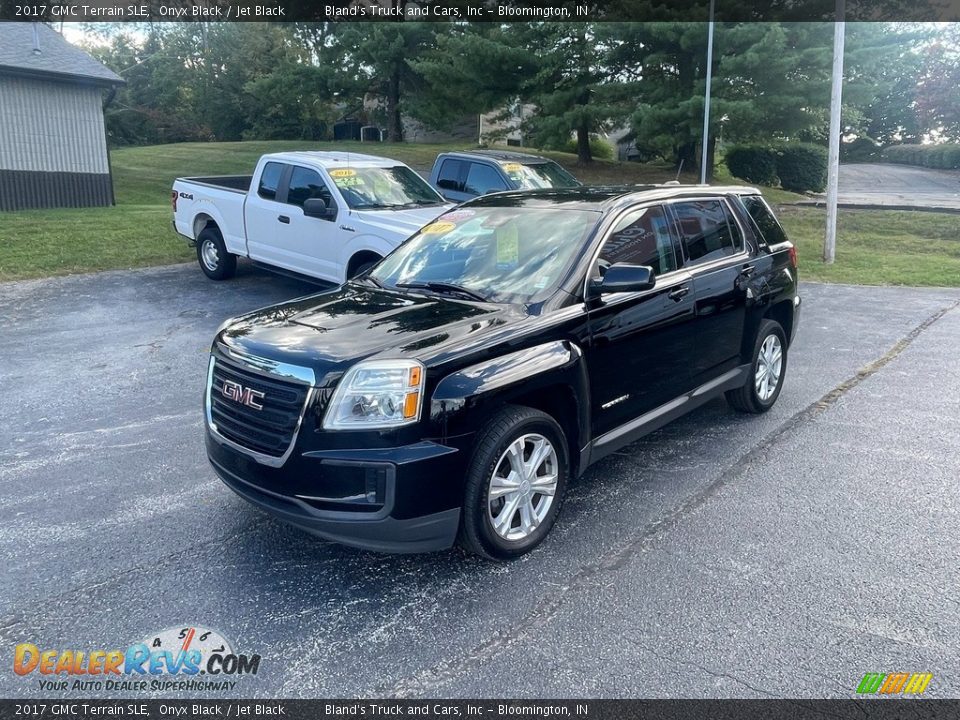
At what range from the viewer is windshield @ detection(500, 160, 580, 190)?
43.6 feet

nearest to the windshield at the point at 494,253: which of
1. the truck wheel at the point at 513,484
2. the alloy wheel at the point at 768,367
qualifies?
the truck wheel at the point at 513,484

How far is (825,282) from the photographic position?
44.3 ft

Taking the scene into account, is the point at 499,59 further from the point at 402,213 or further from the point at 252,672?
the point at 252,672

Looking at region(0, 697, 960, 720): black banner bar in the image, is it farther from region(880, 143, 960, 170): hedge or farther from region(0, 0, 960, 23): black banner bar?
region(880, 143, 960, 170): hedge

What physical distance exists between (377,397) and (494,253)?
5.47 feet

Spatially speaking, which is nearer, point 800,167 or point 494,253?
point 494,253

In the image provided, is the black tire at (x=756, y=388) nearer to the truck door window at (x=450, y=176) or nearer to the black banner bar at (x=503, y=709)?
the black banner bar at (x=503, y=709)

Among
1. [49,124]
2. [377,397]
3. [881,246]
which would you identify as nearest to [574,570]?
[377,397]

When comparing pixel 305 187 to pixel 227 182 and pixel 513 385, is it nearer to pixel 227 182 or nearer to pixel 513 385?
pixel 227 182

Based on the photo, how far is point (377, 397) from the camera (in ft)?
12.5

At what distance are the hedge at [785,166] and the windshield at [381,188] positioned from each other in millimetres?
24394

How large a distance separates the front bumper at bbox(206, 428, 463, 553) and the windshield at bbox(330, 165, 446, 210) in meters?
6.83

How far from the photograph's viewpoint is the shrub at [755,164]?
32500 millimetres

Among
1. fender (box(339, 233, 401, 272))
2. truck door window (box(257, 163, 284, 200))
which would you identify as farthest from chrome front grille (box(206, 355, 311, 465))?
truck door window (box(257, 163, 284, 200))
